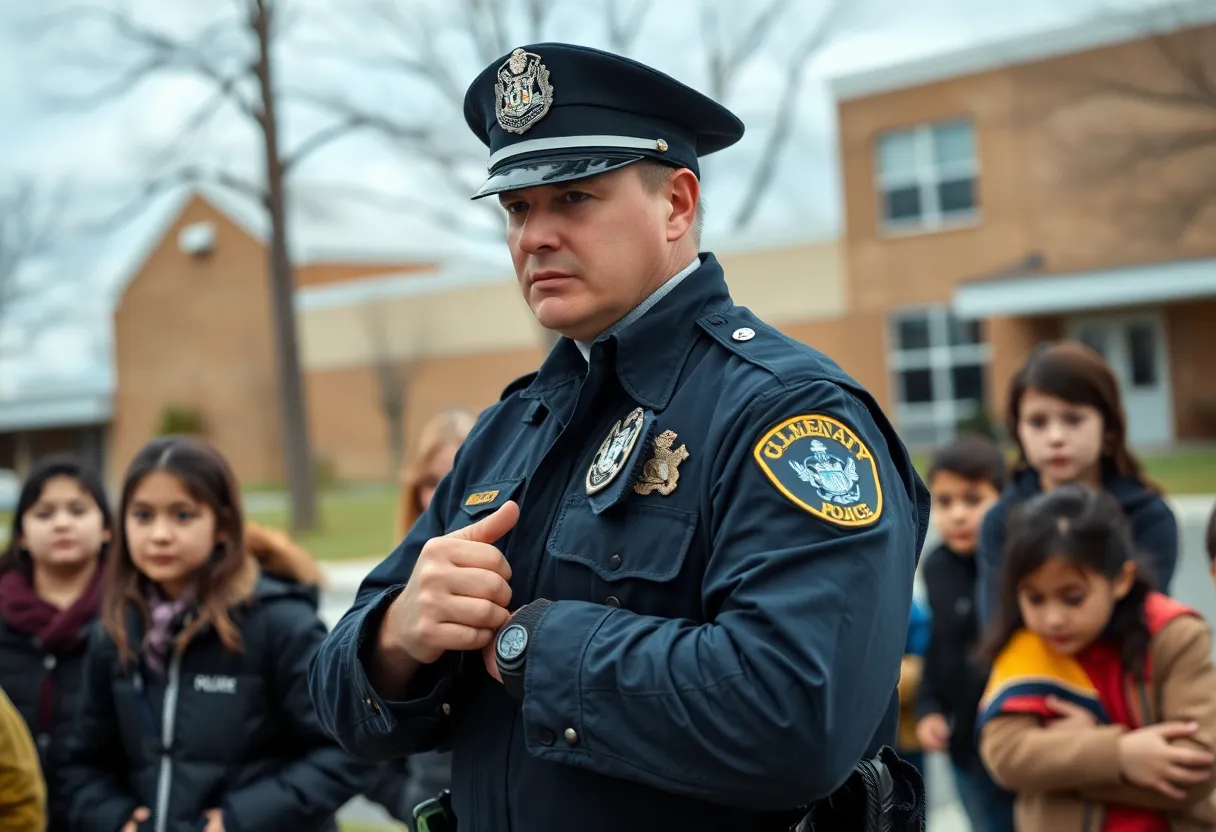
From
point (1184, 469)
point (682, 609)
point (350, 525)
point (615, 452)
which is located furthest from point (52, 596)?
point (350, 525)

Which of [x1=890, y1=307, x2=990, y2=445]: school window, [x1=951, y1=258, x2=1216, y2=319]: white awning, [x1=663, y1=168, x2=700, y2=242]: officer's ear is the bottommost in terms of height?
[x1=663, y1=168, x2=700, y2=242]: officer's ear

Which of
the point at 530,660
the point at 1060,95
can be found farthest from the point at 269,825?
the point at 1060,95

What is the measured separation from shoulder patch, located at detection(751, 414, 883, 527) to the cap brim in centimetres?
49

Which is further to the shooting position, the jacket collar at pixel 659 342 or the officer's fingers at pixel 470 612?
the jacket collar at pixel 659 342

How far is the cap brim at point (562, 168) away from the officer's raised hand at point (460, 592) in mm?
486

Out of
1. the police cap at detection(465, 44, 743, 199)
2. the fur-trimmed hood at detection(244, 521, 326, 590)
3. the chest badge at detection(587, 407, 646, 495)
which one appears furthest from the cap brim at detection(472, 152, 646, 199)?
the fur-trimmed hood at detection(244, 521, 326, 590)

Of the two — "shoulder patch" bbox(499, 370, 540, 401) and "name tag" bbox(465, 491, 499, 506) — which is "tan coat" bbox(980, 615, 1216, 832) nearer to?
"shoulder patch" bbox(499, 370, 540, 401)

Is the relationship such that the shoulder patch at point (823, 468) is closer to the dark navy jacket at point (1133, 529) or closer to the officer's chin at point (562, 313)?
the officer's chin at point (562, 313)

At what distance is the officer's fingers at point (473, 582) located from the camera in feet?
5.72

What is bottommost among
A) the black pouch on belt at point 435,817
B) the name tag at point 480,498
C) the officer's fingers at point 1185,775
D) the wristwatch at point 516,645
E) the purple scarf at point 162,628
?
the officer's fingers at point 1185,775

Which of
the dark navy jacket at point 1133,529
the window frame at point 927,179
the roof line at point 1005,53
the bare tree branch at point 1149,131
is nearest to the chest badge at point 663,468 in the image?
the dark navy jacket at point 1133,529

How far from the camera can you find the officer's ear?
1.97 m

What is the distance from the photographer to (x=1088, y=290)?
23.2 m

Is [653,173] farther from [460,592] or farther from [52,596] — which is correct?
[52,596]
